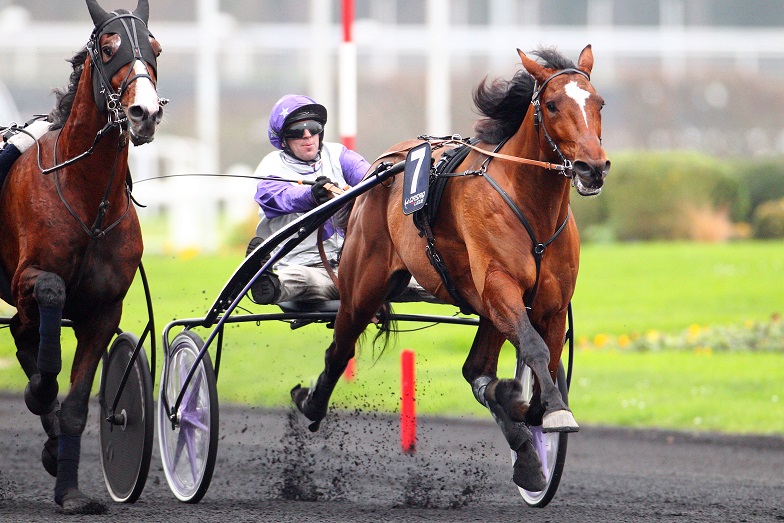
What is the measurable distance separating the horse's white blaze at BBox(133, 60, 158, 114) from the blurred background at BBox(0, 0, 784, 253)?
33.4 feet

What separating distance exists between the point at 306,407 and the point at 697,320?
612 cm

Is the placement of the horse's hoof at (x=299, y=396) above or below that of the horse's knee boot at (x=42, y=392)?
below

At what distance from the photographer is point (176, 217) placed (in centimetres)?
1603

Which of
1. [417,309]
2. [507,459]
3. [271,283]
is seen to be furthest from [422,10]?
[271,283]

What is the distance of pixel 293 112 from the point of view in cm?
625

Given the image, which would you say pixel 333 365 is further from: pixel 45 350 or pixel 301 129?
pixel 45 350

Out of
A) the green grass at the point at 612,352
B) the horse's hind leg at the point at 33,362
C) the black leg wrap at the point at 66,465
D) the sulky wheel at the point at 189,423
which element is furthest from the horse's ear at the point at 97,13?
the green grass at the point at 612,352

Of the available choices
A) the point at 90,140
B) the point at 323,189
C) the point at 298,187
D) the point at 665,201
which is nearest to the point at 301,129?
the point at 298,187

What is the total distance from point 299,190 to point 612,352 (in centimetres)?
545

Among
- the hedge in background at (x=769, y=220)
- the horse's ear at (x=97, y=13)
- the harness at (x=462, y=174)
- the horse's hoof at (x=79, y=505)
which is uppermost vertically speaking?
the horse's ear at (x=97, y=13)

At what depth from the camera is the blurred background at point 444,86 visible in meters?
16.0

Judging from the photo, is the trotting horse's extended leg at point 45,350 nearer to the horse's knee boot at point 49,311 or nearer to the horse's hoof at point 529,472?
the horse's knee boot at point 49,311

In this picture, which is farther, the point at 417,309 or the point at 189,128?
the point at 189,128

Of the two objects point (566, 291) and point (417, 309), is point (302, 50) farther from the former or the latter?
point (566, 291)
